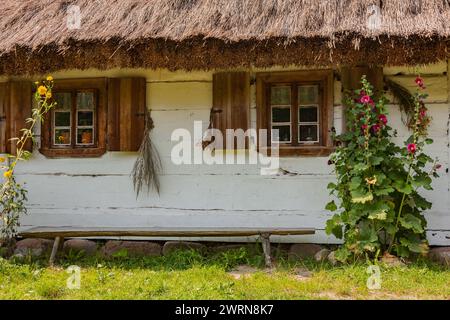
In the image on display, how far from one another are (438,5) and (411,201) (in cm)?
182

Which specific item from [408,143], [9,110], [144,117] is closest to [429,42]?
[408,143]

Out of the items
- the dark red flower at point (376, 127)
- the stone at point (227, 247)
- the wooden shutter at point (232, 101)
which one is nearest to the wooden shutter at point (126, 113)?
the wooden shutter at point (232, 101)

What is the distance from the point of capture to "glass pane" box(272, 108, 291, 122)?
16.1 feet

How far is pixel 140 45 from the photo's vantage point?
14.6ft

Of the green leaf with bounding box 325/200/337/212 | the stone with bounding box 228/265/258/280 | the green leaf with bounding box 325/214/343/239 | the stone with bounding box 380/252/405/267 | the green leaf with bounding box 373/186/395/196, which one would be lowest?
the stone with bounding box 228/265/258/280

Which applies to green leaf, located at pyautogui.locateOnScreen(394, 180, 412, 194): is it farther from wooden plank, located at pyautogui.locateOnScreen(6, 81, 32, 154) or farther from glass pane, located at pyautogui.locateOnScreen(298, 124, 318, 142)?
wooden plank, located at pyautogui.locateOnScreen(6, 81, 32, 154)

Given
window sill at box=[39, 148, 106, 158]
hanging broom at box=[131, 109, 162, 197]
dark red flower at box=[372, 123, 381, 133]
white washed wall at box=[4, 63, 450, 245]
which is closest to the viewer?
dark red flower at box=[372, 123, 381, 133]

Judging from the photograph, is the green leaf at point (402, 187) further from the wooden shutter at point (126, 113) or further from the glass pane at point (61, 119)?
the glass pane at point (61, 119)

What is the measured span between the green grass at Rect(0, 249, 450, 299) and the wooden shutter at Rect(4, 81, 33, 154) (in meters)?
1.47

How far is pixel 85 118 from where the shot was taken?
524 cm

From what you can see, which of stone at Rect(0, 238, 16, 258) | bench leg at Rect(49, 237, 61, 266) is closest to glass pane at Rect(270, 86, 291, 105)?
bench leg at Rect(49, 237, 61, 266)

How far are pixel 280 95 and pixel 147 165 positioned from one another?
5.16 feet

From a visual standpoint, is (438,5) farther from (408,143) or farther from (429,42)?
(408,143)

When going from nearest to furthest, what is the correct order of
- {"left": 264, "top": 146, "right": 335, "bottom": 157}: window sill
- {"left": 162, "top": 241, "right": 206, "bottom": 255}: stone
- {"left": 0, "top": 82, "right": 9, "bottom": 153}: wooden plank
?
{"left": 264, "top": 146, "right": 335, "bottom": 157}: window sill, {"left": 162, "top": 241, "right": 206, "bottom": 255}: stone, {"left": 0, "top": 82, "right": 9, "bottom": 153}: wooden plank
